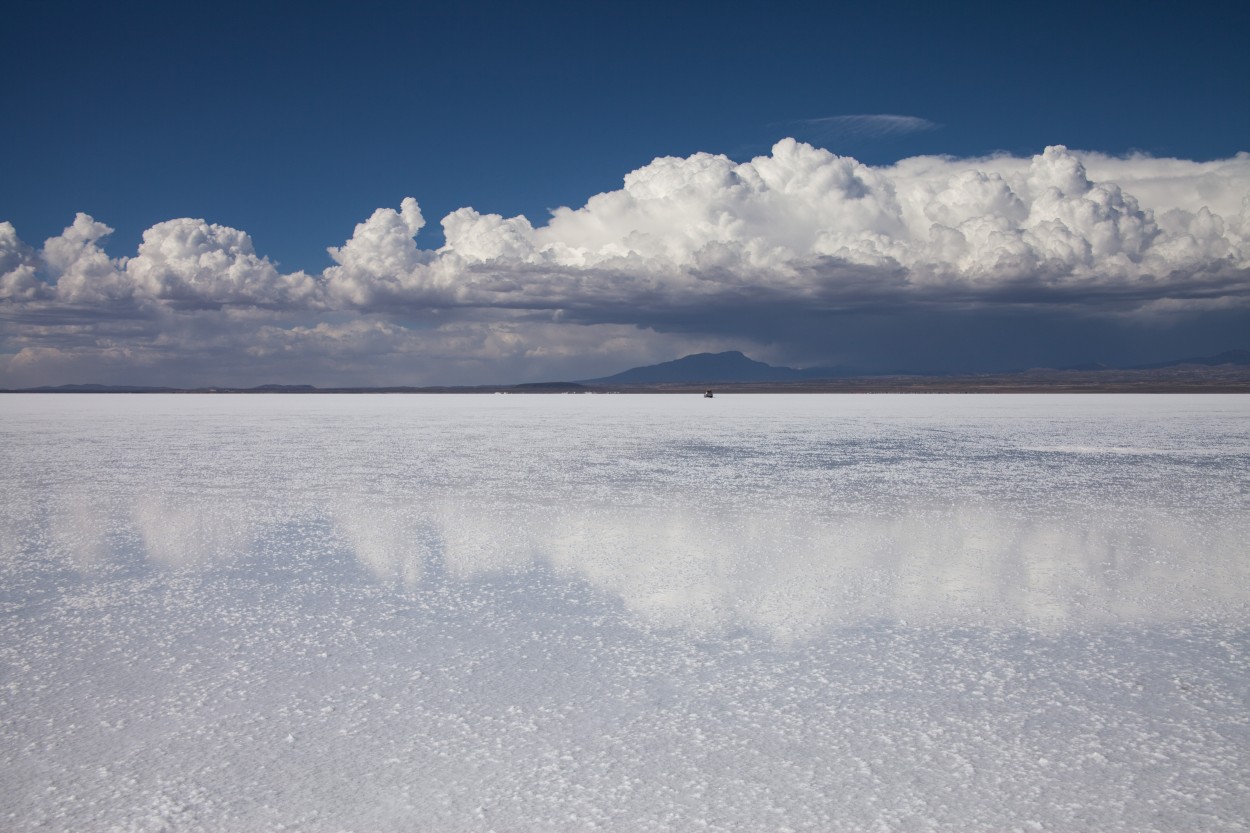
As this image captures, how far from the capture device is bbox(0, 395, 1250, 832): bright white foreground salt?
3547 millimetres

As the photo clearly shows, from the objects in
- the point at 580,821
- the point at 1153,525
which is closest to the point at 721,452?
the point at 1153,525

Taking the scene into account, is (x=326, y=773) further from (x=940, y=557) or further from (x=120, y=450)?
(x=120, y=450)

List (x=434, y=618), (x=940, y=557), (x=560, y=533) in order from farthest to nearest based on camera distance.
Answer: (x=560, y=533)
(x=940, y=557)
(x=434, y=618)

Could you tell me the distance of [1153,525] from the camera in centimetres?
992

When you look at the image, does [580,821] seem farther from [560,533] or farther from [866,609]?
[560,533]

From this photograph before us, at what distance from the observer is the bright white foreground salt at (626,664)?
3547mm

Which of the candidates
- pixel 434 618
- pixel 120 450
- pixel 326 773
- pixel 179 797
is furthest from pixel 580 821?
pixel 120 450

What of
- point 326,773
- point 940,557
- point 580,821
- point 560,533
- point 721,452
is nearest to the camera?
point 580,821

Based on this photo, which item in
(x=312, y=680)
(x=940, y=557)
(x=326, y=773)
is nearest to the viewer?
(x=326, y=773)

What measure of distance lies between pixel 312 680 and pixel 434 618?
1371 millimetres

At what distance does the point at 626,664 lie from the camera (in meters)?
Answer: 5.18

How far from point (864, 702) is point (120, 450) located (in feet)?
70.7

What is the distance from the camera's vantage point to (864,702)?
4.55 metres

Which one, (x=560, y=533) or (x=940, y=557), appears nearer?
(x=940, y=557)
